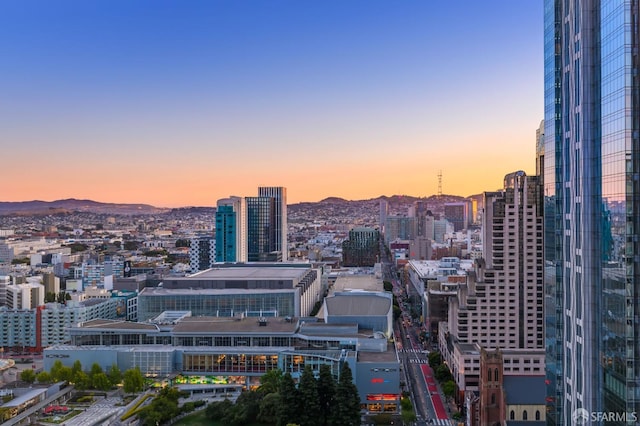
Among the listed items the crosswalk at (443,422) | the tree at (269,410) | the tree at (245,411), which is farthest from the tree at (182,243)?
the crosswalk at (443,422)

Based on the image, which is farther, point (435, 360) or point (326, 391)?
point (435, 360)

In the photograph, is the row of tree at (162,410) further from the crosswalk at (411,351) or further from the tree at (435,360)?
the crosswalk at (411,351)

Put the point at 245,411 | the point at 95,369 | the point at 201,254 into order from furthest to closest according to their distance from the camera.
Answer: the point at 201,254, the point at 95,369, the point at 245,411

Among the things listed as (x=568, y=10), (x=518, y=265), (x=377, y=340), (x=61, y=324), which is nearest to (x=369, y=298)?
(x=377, y=340)

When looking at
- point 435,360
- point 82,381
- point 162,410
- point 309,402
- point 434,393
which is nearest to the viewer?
point 309,402

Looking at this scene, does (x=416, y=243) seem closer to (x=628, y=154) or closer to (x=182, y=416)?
(x=182, y=416)

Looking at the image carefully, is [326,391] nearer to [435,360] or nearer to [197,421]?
[197,421]

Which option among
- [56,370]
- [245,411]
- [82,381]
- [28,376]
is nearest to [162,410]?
[245,411]
